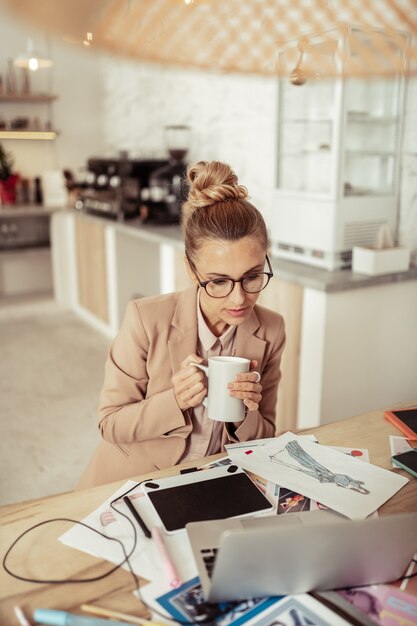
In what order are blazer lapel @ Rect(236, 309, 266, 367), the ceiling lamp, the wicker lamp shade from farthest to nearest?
the ceiling lamp
blazer lapel @ Rect(236, 309, 266, 367)
the wicker lamp shade

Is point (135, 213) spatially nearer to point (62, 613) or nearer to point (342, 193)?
point (342, 193)

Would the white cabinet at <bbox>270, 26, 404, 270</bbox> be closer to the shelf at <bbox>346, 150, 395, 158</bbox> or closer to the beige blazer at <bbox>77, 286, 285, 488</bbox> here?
the shelf at <bbox>346, 150, 395, 158</bbox>

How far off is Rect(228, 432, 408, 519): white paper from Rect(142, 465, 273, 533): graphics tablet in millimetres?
57

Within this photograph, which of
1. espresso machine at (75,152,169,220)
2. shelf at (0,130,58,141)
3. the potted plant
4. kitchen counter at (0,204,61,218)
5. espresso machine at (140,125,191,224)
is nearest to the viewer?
espresso machine at (140,125,191,224)

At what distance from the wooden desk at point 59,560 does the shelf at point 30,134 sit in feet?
16.0

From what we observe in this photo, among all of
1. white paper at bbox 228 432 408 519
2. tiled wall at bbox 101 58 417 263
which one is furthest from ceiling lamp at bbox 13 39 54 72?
white paper at bbox 228 432 408 519

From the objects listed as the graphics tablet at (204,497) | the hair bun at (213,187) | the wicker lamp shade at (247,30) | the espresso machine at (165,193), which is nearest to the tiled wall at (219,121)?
the espresso machine at (165,193)

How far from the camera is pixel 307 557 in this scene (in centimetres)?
75

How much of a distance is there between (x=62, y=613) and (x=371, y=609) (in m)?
0.40

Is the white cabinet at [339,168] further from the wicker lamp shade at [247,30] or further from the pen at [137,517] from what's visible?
the wicker lamp shade at [247,30]

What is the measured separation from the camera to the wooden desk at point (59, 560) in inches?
30.6

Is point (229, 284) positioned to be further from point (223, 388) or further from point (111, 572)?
point (111, 572)

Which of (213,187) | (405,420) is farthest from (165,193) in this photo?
(405,420)

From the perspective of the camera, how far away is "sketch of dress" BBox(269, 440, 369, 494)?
41.9 inches
